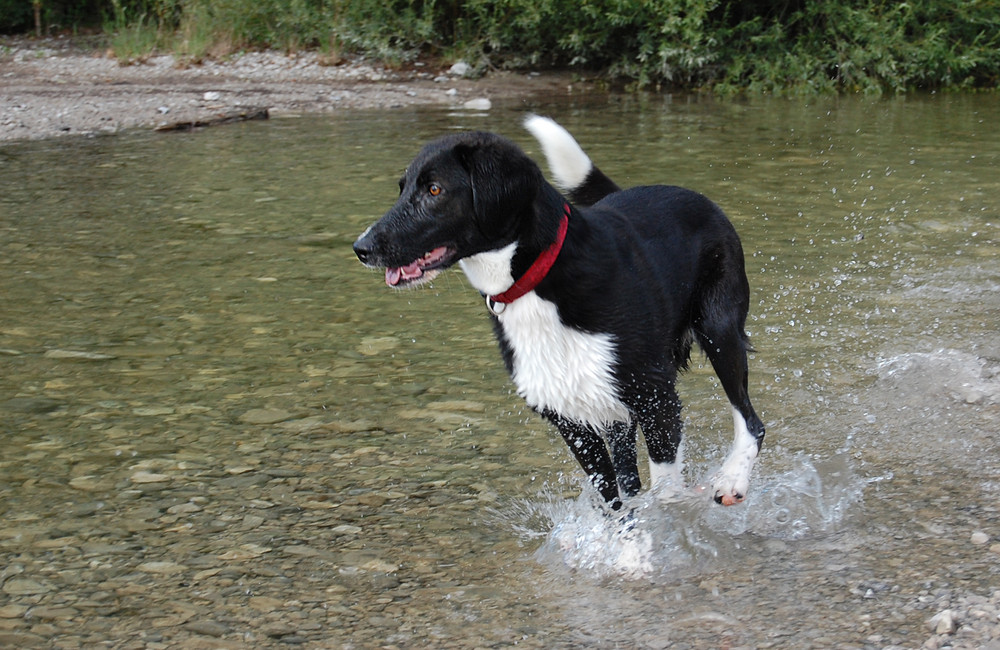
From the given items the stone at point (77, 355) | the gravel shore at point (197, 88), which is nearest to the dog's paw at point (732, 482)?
the stone at point (77, 355)

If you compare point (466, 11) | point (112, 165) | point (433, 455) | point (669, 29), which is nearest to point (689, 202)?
point (433, 455)

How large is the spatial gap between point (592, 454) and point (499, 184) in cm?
95

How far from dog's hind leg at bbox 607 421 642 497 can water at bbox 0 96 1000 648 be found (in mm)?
130

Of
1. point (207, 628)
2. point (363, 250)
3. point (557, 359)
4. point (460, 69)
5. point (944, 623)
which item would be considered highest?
point (460, 69)

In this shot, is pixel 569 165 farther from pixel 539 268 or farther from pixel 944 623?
pixel 944 623

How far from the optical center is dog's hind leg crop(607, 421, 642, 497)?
12.2ft

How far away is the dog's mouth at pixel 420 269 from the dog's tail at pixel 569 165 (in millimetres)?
719

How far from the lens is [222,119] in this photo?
1230 cm

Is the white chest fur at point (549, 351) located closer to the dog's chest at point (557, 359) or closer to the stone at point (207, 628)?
the dog's chest at point (557, 359)

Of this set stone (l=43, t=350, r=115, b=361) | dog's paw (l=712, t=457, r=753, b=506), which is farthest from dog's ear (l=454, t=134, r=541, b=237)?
stone (l=43, t=350, r=115, b=361)

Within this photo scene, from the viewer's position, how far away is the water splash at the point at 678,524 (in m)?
3.46

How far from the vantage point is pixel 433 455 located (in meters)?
4.29

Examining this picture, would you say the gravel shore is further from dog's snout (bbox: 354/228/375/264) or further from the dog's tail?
dog's snout (bbox: 354/228/375/264)

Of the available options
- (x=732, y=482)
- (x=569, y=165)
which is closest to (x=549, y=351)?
(x=732, y=482)
